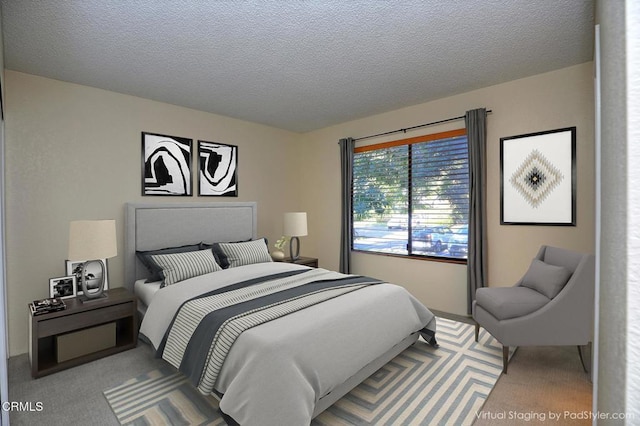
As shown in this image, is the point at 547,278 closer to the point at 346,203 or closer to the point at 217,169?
the point at 346,203

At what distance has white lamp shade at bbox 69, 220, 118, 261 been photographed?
2783 mm

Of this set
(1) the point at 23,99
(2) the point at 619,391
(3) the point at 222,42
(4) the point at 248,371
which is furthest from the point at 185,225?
(2) the point at 619,391

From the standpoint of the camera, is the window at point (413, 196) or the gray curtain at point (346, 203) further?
the gray curtain at point (346, 203)

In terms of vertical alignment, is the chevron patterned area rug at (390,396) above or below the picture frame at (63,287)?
below

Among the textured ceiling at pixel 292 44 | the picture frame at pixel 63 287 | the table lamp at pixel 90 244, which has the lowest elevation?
the picture frame at pixel 63 287

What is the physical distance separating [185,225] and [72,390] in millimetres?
2006

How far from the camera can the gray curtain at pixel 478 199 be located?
11.7 feet

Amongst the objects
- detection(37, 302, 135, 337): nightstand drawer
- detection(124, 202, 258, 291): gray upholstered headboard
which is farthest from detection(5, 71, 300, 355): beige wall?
detection(37, 302, 135, 337): nightstand drawer

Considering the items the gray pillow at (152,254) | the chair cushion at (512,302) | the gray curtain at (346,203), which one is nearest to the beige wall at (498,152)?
the gray curtain at (346,203)

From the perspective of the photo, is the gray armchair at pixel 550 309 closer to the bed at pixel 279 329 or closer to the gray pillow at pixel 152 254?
the bed at pixel 279 329

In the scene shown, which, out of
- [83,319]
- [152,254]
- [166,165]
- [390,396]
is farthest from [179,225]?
[390,396]

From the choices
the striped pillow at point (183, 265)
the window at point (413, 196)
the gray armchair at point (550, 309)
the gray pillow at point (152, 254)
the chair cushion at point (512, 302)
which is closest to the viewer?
the gray armchair at point (550, 309)

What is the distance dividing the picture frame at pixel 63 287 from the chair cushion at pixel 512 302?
393 centimetres

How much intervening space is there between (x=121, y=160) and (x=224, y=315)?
253cm
